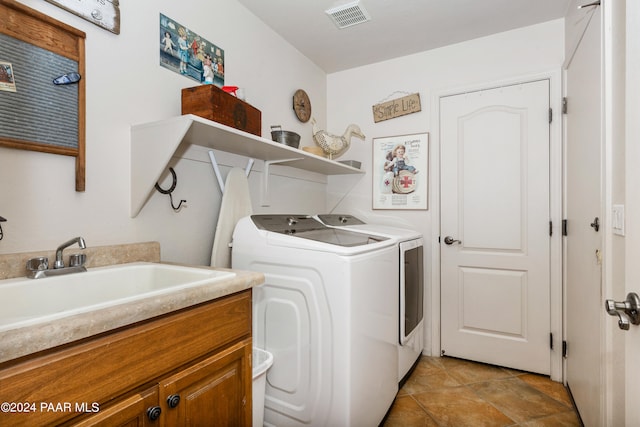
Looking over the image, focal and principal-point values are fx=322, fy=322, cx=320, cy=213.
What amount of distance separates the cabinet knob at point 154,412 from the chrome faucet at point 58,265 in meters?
0.56

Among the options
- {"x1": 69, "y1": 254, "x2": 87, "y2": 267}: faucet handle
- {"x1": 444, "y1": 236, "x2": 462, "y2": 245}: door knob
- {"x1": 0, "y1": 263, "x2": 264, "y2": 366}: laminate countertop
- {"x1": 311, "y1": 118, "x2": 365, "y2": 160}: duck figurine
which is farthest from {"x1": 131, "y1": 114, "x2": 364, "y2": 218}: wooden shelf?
{"x1": 444, "y1": 236, "x2": 462, "y2": 245}: door knob

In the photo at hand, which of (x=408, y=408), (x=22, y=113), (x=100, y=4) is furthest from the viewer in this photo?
(x=408, y=408)

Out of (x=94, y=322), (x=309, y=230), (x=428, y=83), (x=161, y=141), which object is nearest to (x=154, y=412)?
(x=94, y=322)

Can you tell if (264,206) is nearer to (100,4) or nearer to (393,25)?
(100,4)

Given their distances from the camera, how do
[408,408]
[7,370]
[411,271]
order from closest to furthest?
[7,370] → [408,408] → [411,271]

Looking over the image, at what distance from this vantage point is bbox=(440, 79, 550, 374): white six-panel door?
7.50 feet

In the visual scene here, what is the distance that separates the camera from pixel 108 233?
1352 millimetres

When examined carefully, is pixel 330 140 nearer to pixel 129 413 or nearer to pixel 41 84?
pixel 41 84

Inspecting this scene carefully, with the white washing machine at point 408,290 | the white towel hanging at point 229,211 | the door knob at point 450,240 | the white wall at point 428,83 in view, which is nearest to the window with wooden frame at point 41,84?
the white towel hanging at point 229,211

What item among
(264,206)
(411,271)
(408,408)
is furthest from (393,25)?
(408,408)

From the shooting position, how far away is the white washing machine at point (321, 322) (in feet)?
4.63

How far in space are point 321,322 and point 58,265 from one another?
1027 millimetres

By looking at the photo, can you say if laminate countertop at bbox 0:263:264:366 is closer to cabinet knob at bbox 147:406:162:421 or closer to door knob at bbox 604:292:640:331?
cabinet knob at bbox 147:406:162:421

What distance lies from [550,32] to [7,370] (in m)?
3.18
